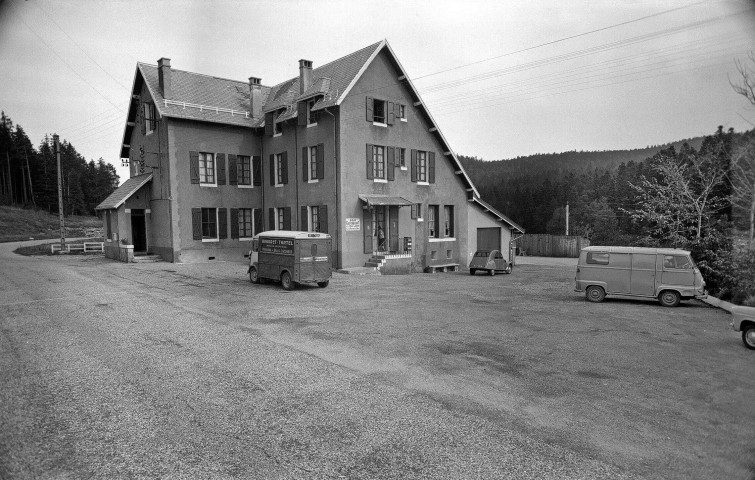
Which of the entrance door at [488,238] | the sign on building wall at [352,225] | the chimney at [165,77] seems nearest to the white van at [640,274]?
the sign on building wall at [352,225]

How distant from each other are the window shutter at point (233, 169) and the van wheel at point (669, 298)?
23989 millimetres

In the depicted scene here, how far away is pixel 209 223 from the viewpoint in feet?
89.8

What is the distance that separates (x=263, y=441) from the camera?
16.2ft

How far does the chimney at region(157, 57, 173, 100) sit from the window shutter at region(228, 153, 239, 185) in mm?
5006

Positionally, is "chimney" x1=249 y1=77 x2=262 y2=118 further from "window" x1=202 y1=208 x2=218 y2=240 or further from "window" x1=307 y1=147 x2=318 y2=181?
"window" x1=202 y1=208 x2=218 y2=240

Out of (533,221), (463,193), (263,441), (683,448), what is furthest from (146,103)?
(533,221)

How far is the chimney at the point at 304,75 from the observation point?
26106 millimetres

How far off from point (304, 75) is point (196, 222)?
441 inches

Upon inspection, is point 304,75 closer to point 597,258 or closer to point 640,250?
point 597,258

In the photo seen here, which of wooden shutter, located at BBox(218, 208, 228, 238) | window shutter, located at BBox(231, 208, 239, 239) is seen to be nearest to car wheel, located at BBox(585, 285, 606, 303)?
window shutter, located at BBox(231, 208, 239, 239)

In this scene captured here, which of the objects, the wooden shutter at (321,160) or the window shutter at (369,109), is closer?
the wooden shutter at (321,160)

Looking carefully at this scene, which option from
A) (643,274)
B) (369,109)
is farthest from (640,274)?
(369,109)

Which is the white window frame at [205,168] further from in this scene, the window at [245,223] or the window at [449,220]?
the window at [449,220]

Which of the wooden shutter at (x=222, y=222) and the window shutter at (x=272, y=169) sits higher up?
the window shutter at (x=272, y=169)
